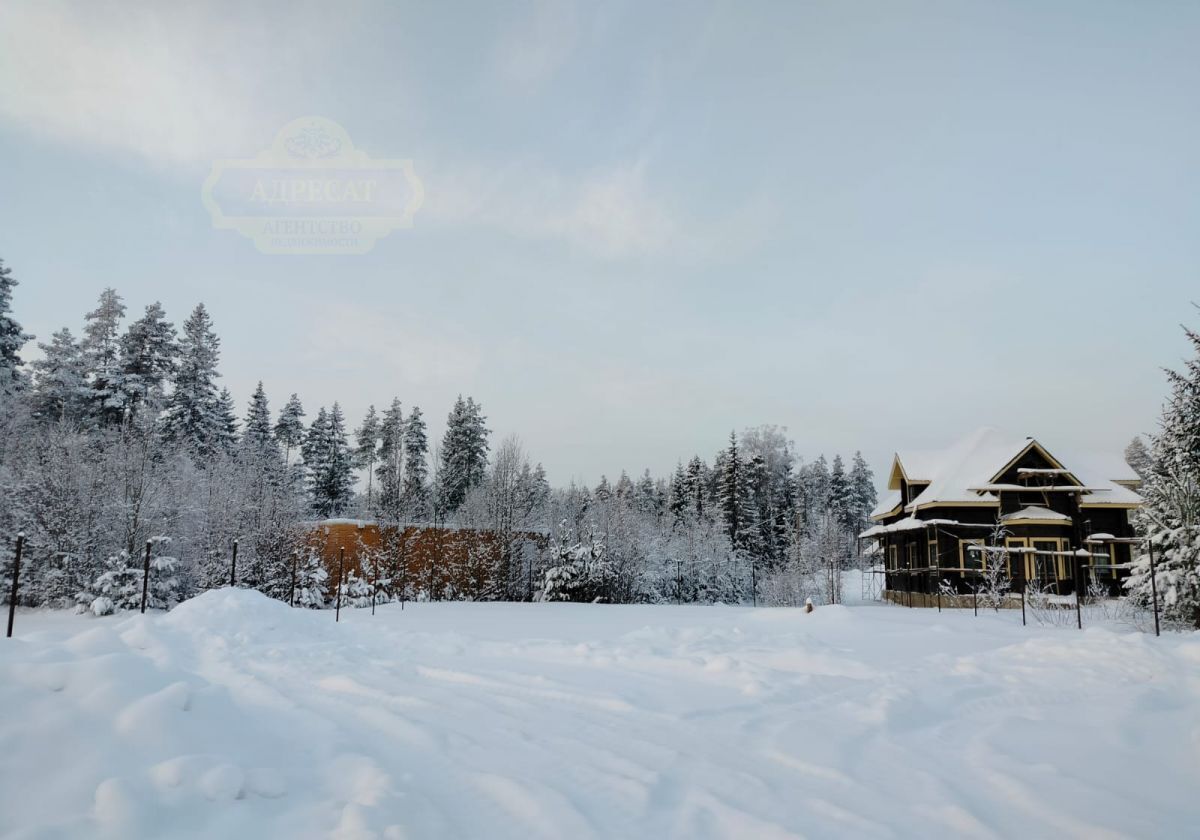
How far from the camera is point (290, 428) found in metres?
42.0

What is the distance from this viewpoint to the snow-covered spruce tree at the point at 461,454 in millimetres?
39875

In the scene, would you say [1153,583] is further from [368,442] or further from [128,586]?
[368,442]

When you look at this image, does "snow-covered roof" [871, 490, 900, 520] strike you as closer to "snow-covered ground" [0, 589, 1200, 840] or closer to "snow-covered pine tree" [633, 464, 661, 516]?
"snow-covered ground" [0, 589, 1200, 840]

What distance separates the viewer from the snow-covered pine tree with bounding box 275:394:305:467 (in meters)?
41.8

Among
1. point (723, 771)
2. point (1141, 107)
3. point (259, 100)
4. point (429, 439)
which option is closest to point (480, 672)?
Answer: point (723, 771)

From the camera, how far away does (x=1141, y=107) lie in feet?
36.7

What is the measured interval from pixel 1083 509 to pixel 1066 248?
15.3 m

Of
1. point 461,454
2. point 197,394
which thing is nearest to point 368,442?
point 461,454

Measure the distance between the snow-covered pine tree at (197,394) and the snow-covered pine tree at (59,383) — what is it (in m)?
3.21

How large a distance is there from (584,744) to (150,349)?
33.3 m

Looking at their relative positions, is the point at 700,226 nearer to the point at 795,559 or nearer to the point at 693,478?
the point at 795,559

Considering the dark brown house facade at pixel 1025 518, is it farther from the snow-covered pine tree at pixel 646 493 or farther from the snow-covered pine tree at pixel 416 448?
the snow-covered pine tree at pixel 646 493

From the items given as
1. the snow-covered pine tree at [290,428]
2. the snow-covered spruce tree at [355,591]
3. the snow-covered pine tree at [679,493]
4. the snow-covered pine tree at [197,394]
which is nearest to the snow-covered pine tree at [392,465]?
the snow-covered spruce tree at [355,591]

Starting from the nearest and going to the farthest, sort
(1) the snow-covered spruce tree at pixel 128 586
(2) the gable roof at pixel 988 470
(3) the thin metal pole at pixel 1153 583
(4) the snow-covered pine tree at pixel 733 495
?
1. (3) the thin metal pole at pixel 1153 583
2. (1) the snow-covered spruce tree at pixel 128 586
3. (2) the gable roof at pixel 988 470
4. (4) the snow-covered pine tree at pixel 733 495
